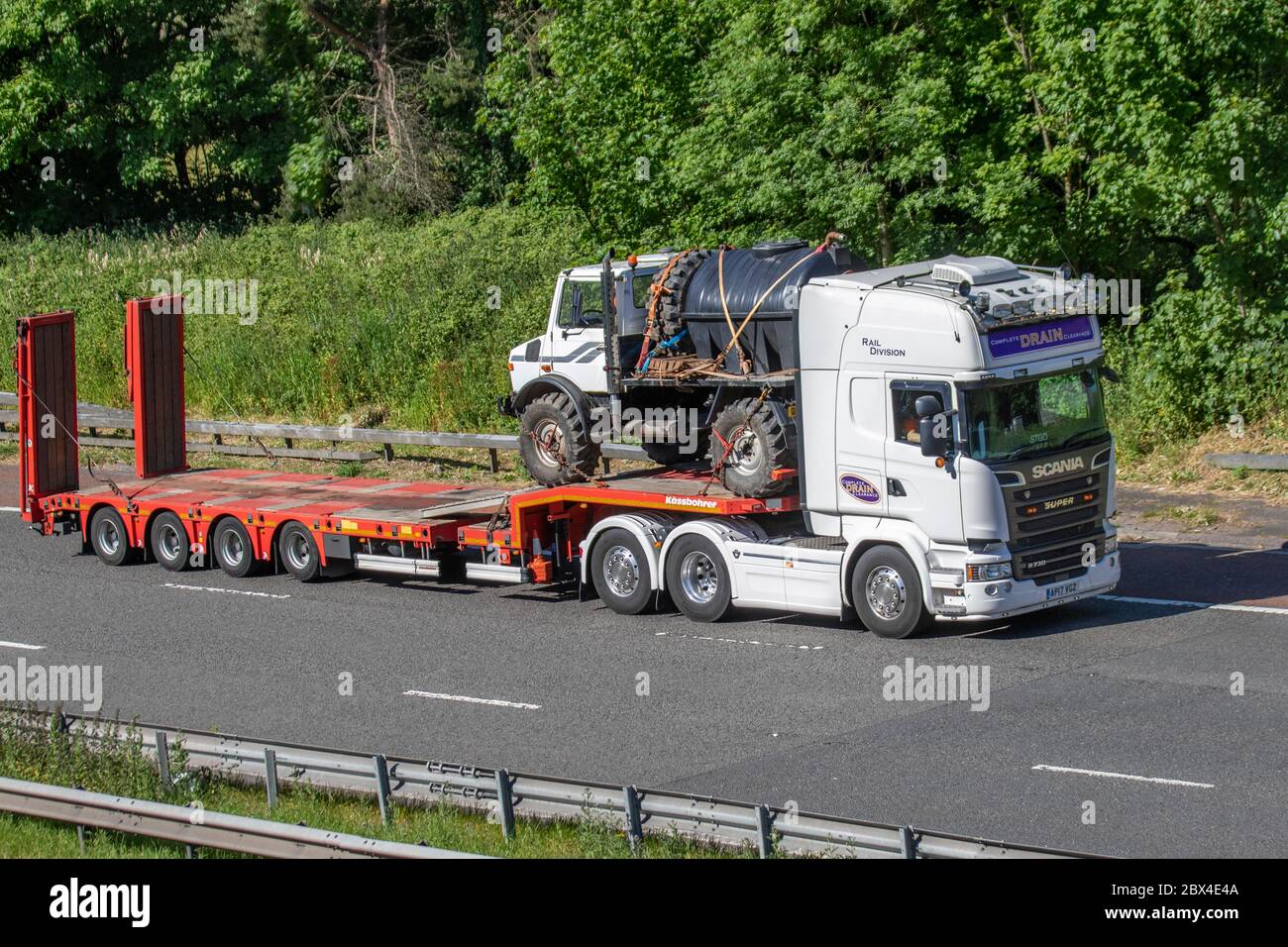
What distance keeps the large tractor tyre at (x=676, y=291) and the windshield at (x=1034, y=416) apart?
10.2ft

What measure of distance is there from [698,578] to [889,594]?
6.70 feet

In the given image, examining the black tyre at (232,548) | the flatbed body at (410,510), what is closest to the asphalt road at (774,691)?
the black tyre at (232,548)

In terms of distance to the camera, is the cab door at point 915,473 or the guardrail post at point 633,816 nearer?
the guardrail post at point 633,816

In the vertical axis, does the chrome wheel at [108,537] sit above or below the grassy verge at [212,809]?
above

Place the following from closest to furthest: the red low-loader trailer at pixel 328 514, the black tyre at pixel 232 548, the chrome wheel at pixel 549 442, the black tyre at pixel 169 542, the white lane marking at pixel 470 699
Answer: the white lane marking at pixel 470 699
the red low-loader trailer at pixel 328 514
the chrome wheel at pixel 549 442
the black tyre at pixel 232 548
the black tyre at pixel 169 542

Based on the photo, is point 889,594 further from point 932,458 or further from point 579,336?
point 579,336

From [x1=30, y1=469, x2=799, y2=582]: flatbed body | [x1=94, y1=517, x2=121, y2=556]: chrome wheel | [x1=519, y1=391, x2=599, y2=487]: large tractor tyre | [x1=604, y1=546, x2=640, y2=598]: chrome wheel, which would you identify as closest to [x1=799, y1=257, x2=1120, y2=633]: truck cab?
[x1=30, y1=469, x2=799, y2=582]: flatbed body

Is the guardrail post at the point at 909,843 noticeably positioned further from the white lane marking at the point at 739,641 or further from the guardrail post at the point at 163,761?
the white lane marking at the point at 739,641

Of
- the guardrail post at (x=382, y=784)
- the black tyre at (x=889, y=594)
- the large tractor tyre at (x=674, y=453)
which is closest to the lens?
the guardrail post at (x=382, y=784)

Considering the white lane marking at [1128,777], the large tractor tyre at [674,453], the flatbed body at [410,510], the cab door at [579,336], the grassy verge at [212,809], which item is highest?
the cab door at [579,336]

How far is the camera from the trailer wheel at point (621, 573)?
16.5m

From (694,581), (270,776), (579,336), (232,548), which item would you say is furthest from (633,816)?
(232,548)

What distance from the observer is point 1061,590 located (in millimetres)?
14938

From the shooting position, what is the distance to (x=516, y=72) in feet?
98.4
